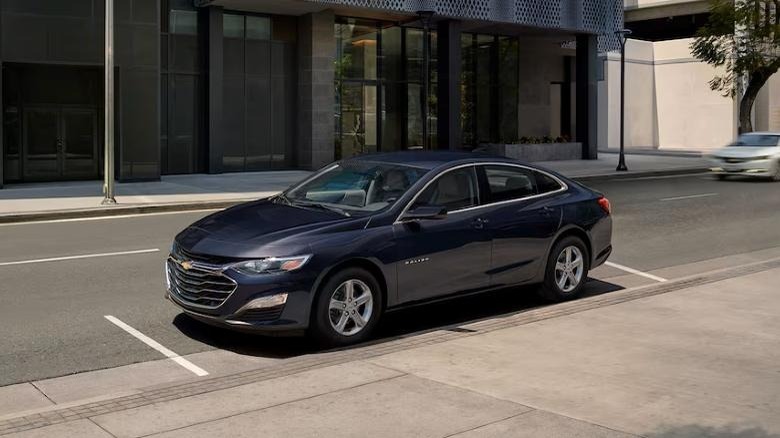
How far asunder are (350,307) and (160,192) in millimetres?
15664

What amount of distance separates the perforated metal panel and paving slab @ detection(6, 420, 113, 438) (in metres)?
24.0

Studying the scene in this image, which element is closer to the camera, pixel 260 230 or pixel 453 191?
pixel 260 230

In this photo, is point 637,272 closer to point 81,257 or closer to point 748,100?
point 81,257

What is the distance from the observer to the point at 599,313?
27.1 feet

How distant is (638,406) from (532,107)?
117 ft

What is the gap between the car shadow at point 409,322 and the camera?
24.2ft

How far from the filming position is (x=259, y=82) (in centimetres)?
2995

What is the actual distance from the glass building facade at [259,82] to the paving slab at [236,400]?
19.7 metres

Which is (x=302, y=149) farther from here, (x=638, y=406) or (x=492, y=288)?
(x=638, y=406)

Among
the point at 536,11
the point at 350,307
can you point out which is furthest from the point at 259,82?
the point at 350,307

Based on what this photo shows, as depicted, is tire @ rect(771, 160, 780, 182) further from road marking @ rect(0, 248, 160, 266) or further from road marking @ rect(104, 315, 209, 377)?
road marking @ rect(104, 315, 209, 377)

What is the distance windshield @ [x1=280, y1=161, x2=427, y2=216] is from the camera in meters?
7.96

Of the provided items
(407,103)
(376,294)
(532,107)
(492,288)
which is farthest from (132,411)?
(532,107)

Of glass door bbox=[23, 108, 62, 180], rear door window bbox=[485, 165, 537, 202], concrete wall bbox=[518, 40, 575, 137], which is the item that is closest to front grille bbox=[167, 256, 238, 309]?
rear door window bbox=[485, 165, 537, 202]
